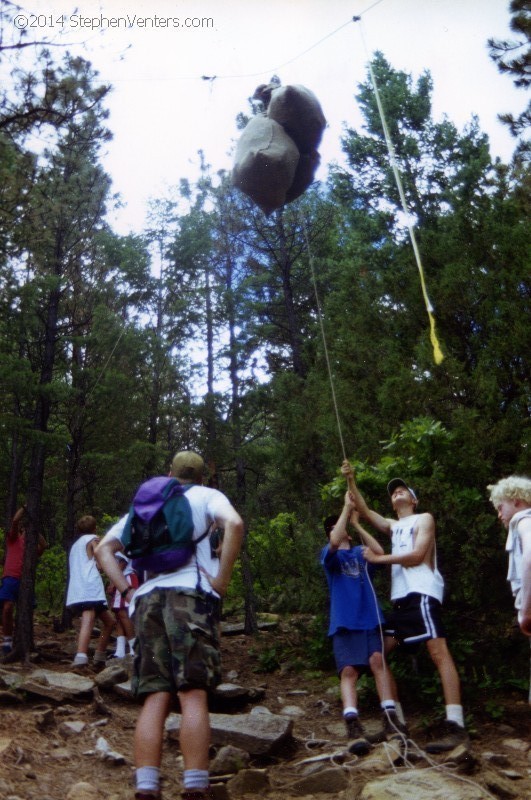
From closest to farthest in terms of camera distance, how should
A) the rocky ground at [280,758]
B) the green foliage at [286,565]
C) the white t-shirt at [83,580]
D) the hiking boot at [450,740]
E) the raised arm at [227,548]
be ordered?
Result: the raised arm at [227,548], the rocky ground at [280,758], the hiking boot at [450,740], the green foliage at [286,565], the white t-shirt at [83,580]

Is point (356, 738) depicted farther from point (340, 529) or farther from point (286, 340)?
point (286, 340)

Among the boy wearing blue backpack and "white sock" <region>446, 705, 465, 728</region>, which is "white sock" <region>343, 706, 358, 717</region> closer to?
"white sock" <region>446, 705, 465, 728</region>

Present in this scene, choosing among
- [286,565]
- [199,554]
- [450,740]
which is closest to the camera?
[199,554]

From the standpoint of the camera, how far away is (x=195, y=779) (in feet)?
9.93

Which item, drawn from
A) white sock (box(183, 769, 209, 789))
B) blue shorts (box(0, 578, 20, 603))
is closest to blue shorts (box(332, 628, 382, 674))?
white sock (box(183, 769, 209, 789))

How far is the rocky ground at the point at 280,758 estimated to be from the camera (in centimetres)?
378

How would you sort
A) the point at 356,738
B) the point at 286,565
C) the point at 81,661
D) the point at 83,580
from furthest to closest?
the point at 286,565, the point at 83,580, the point at 81,661, the point at 356,738

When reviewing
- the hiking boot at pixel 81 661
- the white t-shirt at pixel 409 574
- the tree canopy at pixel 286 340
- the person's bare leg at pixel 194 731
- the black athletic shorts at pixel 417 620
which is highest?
the tree canopy at pixel 286 340

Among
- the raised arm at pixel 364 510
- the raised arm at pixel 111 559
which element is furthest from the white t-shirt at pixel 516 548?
the raised arm at pixel 111 559

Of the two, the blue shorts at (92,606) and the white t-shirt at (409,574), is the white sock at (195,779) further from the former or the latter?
the blue shorts at (92,606)

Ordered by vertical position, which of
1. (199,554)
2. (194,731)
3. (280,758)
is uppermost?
(199,554)

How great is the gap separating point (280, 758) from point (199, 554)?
213cm

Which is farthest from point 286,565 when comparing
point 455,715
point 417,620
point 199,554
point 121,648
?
point 199,554

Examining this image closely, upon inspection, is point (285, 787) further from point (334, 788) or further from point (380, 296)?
point (380, 296)
